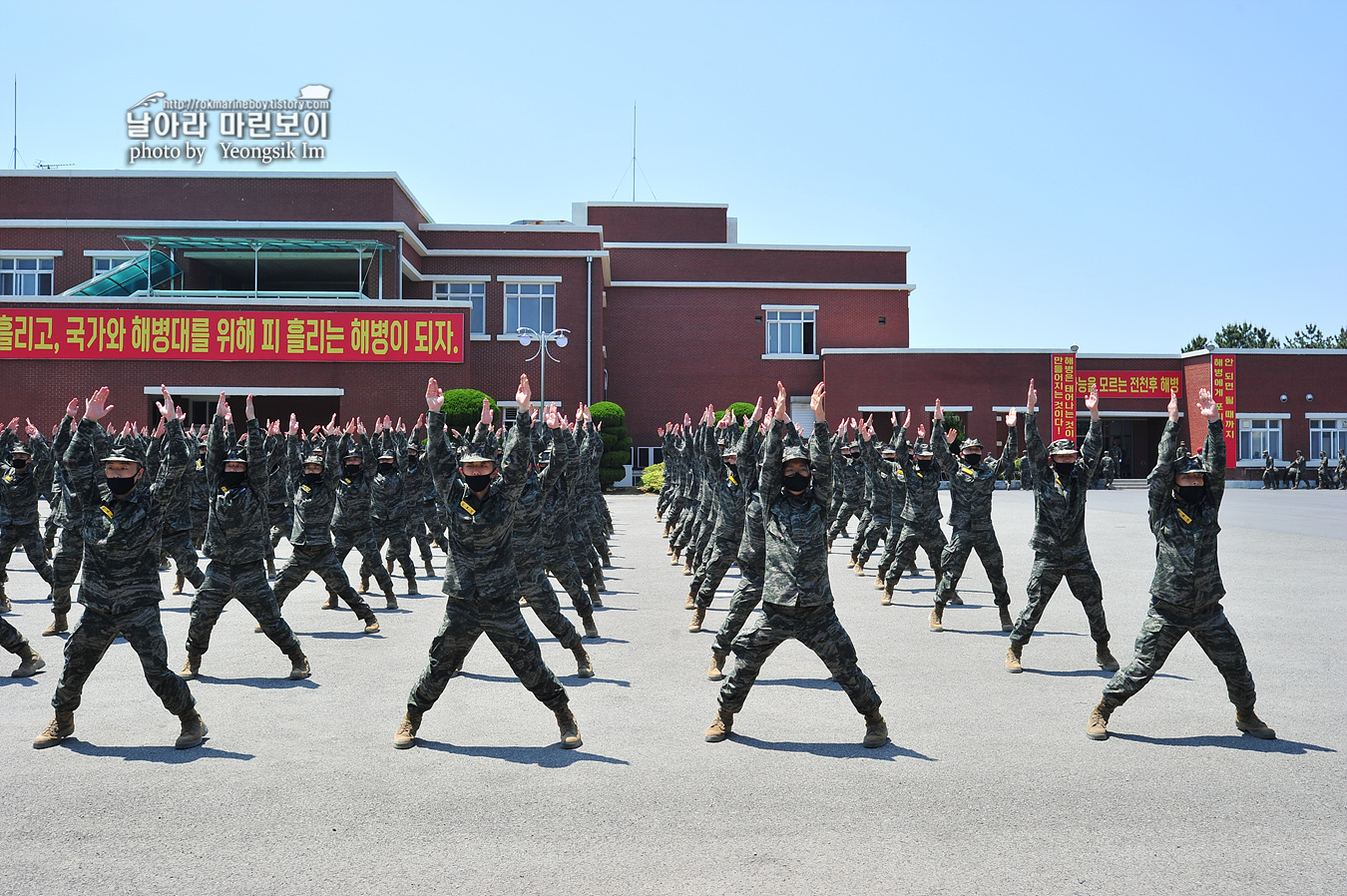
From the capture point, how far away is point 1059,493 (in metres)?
9.12

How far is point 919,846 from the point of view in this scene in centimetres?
511

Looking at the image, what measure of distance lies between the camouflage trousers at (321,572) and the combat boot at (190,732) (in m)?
3.73

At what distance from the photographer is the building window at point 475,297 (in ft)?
143

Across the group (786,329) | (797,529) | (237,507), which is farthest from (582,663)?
(786,329)

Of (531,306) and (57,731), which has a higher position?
(531,306)

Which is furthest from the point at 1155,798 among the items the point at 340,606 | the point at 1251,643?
A: the point at 340,606

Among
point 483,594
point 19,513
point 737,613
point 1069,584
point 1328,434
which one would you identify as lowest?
point 737,613

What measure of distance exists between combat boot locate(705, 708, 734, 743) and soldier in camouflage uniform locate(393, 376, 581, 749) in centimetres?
88

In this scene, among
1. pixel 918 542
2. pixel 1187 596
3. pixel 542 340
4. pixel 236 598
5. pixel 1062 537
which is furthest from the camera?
pixel 542 340

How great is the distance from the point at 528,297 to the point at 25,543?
32949mm

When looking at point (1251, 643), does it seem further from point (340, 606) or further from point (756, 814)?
point (340, 606)

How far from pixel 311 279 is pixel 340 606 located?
3607cm

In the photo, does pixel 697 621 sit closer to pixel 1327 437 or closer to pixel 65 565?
pixel 65 565

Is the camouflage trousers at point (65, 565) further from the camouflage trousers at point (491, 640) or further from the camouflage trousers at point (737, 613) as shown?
the camouflage trousers at point (737, 613)
